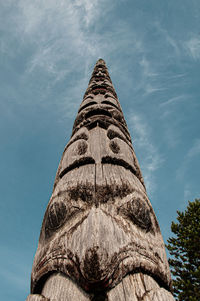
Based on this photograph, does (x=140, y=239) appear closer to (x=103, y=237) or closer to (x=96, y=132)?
(x=103, y=237)

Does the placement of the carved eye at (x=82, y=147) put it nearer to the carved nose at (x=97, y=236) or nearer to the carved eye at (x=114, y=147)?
the carved eye at (x=114, y=147)

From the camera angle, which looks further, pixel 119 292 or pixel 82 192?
pixel 82 192

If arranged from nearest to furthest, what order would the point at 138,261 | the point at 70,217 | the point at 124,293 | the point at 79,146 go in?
the point at 124,293, the point at 138,261, the point at 70,217, the point at 79,146

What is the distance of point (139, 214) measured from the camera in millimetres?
2428

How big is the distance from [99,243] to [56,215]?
84cm

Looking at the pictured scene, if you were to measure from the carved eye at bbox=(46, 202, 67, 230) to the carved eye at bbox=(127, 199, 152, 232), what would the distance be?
27.9 inches

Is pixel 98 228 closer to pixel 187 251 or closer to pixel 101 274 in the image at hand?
pixel 101 274

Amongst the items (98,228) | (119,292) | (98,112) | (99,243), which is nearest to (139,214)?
(98,228)

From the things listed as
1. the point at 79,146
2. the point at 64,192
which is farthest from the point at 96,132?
the point at 64,192

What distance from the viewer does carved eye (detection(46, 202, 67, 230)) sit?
2424 mm

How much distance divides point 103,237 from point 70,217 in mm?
653

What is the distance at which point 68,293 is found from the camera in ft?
5.44

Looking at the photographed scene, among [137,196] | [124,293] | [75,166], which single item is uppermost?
[75,166]

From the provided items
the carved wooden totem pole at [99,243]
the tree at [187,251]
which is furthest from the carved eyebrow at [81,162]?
the tree at [187,251]
